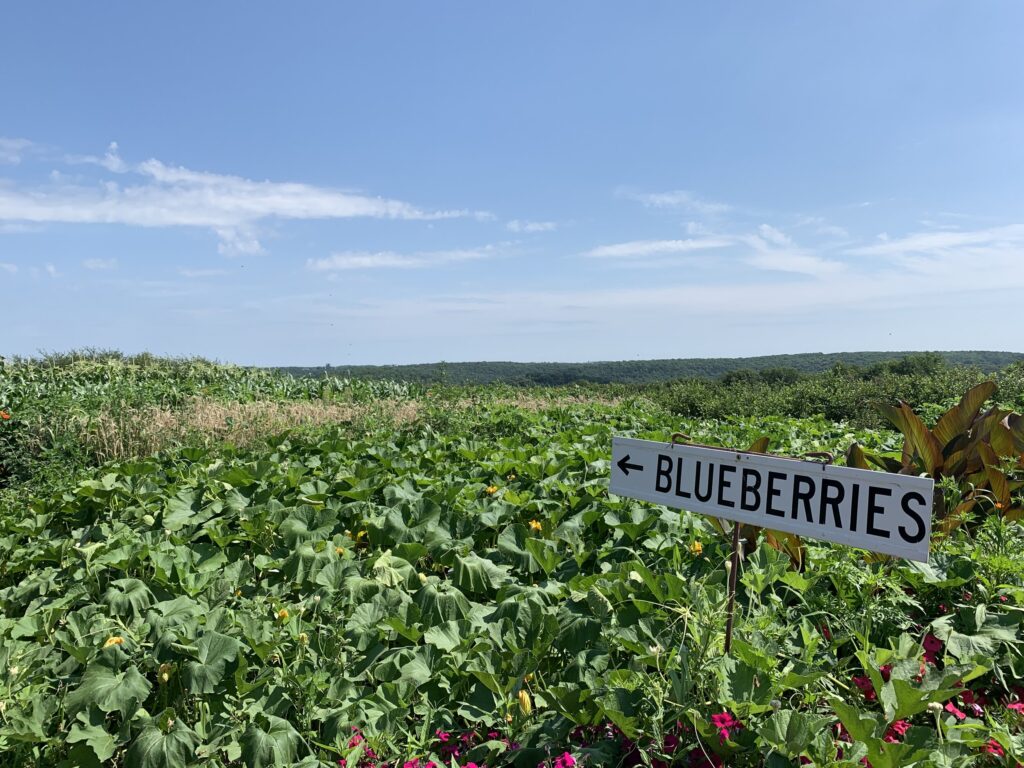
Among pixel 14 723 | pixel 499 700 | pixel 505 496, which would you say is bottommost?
pixel 14 723

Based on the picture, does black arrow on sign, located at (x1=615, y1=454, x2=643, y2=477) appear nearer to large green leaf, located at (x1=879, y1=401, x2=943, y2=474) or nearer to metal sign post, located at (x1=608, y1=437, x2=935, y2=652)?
metal sign post, located at (x1=608, y1=437, x2=935, y2=652)

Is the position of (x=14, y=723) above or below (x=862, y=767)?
below

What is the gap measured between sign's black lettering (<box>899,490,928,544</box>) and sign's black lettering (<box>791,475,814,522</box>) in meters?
0.24

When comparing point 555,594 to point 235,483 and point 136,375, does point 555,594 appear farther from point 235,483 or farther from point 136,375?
point 136,375

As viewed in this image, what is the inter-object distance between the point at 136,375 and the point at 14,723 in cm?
1578

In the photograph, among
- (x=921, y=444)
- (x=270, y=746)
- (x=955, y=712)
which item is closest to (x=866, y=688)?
(x=955, y=712)

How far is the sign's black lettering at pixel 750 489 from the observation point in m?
2.13

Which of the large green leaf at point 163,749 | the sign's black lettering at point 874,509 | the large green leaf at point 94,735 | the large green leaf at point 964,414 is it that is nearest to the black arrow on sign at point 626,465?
the sign's black lettering at point 874,509

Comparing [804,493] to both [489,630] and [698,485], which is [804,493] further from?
[489,630]

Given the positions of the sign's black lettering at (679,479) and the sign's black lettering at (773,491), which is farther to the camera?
the sign's black lettering at (679,479)

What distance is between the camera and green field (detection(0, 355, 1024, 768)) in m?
1.88

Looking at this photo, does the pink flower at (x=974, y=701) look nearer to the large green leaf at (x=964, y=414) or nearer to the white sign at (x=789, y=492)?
the white sign at (x=789, y=492)

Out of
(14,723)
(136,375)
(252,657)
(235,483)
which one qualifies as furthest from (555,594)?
(136,375)

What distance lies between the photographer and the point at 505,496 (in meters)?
3.96
